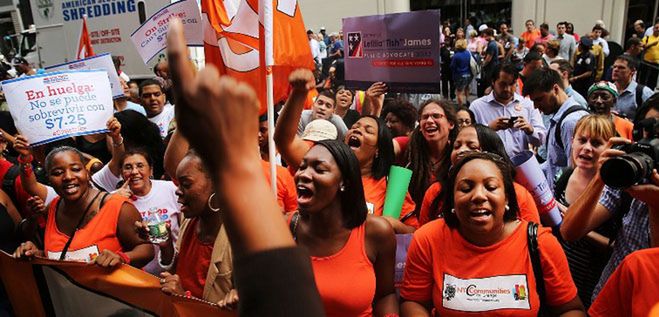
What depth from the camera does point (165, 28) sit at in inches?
→ 198

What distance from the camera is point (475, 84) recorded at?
12.6 meters

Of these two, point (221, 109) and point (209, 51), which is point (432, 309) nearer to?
point (221, 109)

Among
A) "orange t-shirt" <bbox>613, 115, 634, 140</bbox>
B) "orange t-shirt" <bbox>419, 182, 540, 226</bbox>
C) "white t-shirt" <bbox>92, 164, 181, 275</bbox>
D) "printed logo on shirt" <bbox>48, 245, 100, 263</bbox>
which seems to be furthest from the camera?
"orange t-shirt" <bbox>613, 115, 634, 140</bbox>

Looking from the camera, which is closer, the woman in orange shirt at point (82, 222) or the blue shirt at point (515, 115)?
the woman in orange shirt at point (82, 222)

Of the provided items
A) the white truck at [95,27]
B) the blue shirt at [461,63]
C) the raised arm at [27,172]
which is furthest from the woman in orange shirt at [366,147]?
the blue shirt at [461,63]

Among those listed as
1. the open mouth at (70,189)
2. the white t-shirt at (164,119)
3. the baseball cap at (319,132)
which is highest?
the baseball cap at (319,132)

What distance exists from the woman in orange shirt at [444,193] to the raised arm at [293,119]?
2.66ft

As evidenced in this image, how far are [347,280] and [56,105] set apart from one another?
2.98m

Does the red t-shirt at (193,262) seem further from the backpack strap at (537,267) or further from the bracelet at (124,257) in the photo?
the backpack strap at (537,267)

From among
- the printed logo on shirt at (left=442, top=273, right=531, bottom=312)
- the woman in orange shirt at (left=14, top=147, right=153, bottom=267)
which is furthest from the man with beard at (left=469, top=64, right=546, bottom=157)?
the woman in orange shirt at (left=14, top=147, right=153, bottom=267)

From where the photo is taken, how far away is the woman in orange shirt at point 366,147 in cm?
276

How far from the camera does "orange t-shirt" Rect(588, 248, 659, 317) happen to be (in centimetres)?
186

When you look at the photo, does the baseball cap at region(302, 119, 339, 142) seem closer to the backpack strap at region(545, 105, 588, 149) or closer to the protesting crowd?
the protesting crowd

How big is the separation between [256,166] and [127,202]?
2.62 metres
